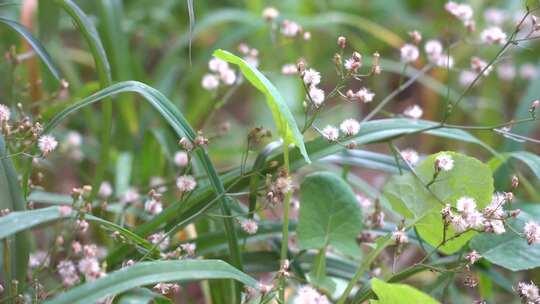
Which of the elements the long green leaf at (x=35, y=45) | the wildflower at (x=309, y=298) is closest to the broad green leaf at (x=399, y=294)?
the wildflower at (x=309, y=298)

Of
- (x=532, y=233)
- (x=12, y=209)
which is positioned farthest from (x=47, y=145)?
(x=532, y=233)

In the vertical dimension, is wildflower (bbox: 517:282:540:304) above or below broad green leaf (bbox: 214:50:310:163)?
below

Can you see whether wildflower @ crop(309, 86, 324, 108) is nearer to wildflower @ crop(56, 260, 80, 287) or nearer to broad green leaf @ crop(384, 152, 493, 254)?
broad green leaf @ crop(384, 152, 493, 254)

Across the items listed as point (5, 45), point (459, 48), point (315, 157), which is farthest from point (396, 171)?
point (459, 48)

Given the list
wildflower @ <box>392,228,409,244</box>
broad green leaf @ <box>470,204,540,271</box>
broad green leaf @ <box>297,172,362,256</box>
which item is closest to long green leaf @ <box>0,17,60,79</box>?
broad green leaf @ <box>297,172,362,256</box>

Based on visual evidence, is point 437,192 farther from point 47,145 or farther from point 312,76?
point 47,145

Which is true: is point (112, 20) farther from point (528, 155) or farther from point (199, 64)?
point (528, 155)

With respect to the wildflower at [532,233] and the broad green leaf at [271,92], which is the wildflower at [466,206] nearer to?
the wildflower at [532,233]
